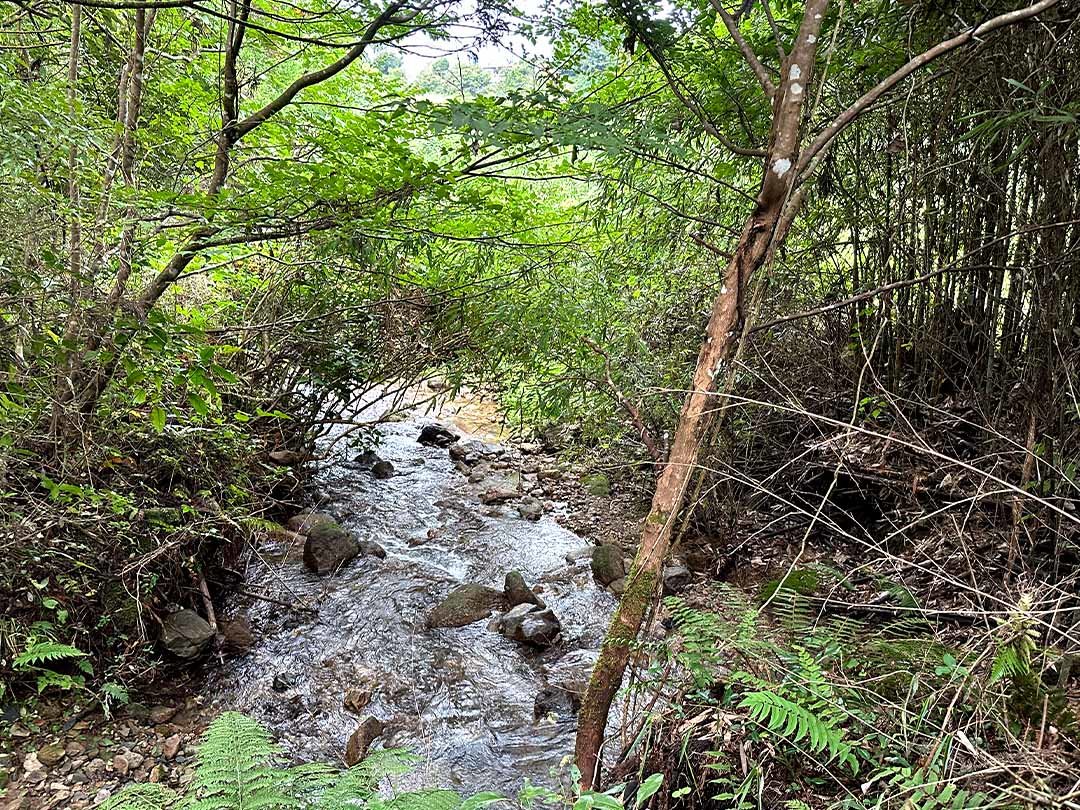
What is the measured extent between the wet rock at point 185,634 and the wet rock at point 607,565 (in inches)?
116

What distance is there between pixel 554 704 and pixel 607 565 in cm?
156

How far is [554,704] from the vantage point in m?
3.66

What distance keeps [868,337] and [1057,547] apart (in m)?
1.73

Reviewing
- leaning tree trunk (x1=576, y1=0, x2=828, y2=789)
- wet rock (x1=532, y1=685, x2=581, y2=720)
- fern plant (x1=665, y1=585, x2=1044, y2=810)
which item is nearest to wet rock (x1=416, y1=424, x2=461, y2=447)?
wet rock (x1=532, y1=685, x2=581, y2=720)

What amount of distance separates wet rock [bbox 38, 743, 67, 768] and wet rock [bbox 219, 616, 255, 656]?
1.04 m

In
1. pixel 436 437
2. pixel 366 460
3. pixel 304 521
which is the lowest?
pixel 304 521

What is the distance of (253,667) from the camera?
3793mm

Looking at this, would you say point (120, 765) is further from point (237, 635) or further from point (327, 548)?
point (327, 548)

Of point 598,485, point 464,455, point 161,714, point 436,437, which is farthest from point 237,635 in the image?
point 436,437

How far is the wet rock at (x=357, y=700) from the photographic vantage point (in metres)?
3.59

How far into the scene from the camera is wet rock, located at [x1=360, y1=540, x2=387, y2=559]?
17.7 feet

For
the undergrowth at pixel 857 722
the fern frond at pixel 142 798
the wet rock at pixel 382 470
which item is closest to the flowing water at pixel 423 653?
the undergrowth at pixel 857 722

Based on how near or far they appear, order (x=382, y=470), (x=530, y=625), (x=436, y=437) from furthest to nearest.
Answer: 1. (x=436, y=437)
2. (x=382, y=470)
3. (x=530, y=625)

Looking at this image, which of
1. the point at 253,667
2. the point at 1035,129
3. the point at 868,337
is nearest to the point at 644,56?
the point at 1035,129
